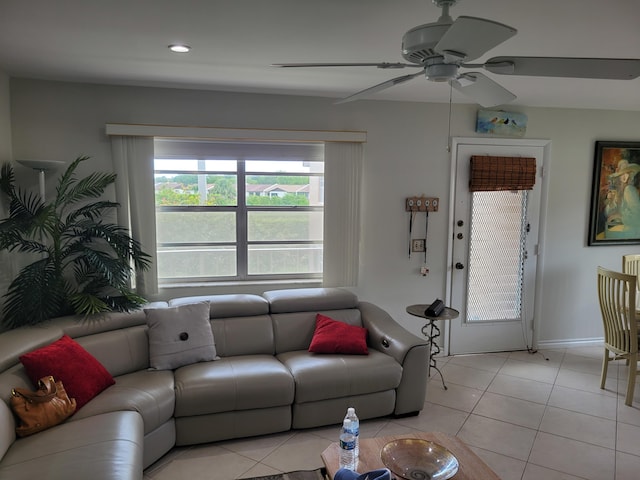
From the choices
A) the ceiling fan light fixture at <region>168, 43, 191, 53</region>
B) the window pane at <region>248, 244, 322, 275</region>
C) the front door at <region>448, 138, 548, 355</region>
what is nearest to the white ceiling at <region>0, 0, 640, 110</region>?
the ceiling fan light fixture at <region>168, 43, 191, 53</region>

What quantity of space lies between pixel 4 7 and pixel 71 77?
1.45m

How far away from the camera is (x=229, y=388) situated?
2.84m

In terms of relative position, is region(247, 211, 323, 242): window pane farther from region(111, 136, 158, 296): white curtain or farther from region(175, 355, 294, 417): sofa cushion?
region(175, 355, 294, 417): sofa cushion

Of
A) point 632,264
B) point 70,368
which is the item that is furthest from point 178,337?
point 632,264

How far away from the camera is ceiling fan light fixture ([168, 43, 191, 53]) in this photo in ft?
8.56

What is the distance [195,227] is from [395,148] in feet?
6.54

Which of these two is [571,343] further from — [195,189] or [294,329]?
[195,189]

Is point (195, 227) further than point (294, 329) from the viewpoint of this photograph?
Yes

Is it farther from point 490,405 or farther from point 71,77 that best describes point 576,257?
point 71,77

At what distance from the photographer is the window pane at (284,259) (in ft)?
13.6

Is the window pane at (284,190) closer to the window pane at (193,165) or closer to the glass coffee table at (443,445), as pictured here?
the window pane at (193,165)

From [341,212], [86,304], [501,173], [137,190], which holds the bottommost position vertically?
[86,304]

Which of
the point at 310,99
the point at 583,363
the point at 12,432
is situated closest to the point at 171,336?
the point at 12,432

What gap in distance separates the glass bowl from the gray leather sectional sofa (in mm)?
906
